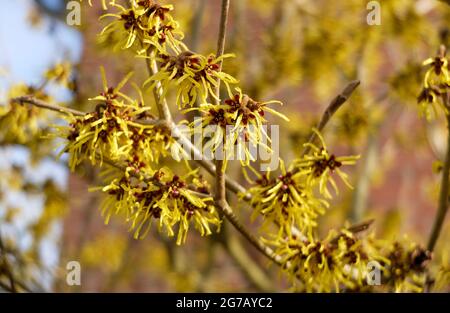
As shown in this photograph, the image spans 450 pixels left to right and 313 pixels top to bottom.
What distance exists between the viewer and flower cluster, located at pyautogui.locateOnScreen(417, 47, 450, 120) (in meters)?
1.93

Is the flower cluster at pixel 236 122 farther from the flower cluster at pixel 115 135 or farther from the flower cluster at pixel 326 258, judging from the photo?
the flower cluster at pixel 326 258

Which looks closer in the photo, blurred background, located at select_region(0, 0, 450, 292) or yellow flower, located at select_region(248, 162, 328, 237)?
yellow flower, located at select_region(248, 162, 328, 237)

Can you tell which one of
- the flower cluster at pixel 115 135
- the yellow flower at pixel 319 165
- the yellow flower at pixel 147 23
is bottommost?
the yellow flower at pixel 319 165

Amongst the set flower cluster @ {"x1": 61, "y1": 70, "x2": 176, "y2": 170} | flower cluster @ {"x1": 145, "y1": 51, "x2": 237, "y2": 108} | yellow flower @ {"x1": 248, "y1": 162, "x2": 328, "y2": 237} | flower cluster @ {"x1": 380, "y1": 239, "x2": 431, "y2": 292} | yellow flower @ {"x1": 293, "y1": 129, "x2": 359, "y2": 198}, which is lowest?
flower cluster @ {"x1": 380, "y1": 239, "x2": 431, "y2": 292}

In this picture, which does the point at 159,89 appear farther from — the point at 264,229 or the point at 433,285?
the point at 433,285

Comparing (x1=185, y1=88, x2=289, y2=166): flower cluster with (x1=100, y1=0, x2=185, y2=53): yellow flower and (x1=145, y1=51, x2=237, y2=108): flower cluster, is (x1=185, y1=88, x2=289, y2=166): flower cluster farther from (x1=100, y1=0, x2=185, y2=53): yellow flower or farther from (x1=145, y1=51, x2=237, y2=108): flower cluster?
(x1=100, y1=0, x2=185, y2=53): yellow flower

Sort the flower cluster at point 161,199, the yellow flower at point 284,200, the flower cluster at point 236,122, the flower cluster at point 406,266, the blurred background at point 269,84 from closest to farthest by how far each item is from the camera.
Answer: the flower cluster at point 236,122, the flower cluster at point 161,199, the yellow flower at point 284,200, the flower cluster at point 406,266, the blurred background at point 269,84

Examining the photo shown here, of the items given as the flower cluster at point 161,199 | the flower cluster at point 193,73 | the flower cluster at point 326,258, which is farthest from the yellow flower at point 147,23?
the flower cluster at point 326,258

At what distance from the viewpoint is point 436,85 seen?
210 centimetres

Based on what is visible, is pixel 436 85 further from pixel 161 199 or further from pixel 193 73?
pixel 161 199

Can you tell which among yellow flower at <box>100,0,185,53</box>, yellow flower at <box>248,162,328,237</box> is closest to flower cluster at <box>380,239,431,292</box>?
yellow flower at <box>248,162,328,237</box>

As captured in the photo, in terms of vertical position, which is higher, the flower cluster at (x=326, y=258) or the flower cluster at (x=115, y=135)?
the flower cluster at (x=115, y=135)

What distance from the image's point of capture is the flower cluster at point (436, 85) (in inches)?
76.0
